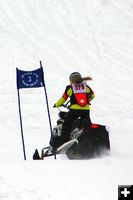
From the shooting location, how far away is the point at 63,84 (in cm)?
2108

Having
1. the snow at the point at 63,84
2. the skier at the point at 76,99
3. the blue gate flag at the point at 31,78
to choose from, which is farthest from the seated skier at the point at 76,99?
the snow at the point at 63,84

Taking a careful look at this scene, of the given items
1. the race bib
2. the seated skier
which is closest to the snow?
the seated skier

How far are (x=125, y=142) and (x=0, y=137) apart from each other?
2850 mm

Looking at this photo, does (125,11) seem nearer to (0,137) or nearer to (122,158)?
(0,137)

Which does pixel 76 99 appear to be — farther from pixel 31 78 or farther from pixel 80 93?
pixel 31 78

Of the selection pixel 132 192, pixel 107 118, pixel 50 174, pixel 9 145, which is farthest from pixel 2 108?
pixel 132 192

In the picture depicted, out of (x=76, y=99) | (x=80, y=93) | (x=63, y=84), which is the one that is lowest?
(x=76, y=99)

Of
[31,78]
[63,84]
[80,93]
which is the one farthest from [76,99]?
[63,84]

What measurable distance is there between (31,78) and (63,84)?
9.53m

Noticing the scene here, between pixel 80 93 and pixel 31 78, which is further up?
pixel 31 78

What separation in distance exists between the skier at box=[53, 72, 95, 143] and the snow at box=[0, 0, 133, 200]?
2.42 feet

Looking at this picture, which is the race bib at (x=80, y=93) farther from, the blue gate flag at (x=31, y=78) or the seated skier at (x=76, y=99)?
the blue gate flag at (x=31, y=78)

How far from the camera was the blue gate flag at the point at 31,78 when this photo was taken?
11.5 meters

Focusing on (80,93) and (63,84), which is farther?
(63,84)
